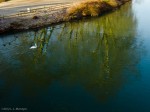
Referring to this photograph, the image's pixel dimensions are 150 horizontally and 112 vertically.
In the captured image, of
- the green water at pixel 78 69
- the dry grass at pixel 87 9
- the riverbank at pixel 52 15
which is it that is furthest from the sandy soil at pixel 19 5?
the green water at pixel 78 69

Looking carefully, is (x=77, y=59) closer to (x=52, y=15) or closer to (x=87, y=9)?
(x=52, y=15)

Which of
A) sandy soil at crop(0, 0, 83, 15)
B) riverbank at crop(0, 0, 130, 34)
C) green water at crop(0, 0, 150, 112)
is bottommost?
green water at crop(0, 0, 150, 112)

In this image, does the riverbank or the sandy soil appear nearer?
the riverbank

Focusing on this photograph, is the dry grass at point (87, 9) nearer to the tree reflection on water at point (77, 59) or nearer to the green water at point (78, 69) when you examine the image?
the green water at point (78, 69)

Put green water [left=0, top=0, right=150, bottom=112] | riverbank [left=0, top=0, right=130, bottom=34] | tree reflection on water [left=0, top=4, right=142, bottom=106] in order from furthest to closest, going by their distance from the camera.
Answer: riverbank [left=0, top=0, right=130, bottom=34] → tree reflection on water [left=0, top=4, right=142, bottom=106] → green water [left=0, top=0, right=150, bottom=112]

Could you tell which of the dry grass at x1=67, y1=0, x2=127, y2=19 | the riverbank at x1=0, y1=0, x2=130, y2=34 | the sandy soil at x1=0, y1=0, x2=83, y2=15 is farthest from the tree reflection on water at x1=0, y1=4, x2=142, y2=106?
the sandy soil at x1=0, y1=0, x2=83, y2=15

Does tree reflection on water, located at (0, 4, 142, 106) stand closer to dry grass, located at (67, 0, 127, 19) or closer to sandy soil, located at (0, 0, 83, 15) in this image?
dry grass, located at (67, 0, 127, 19)
